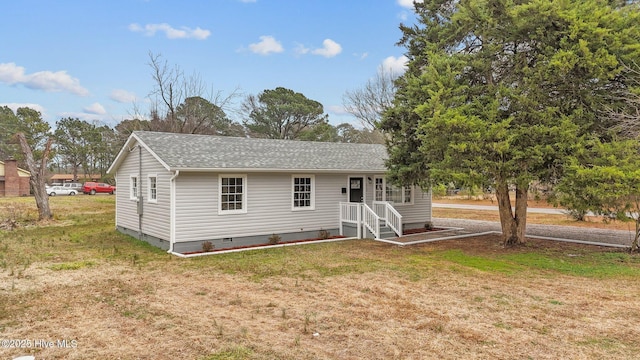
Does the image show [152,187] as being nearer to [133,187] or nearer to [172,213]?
[133,187]

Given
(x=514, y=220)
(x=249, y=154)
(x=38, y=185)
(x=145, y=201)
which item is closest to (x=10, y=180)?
(x=38, y=185)

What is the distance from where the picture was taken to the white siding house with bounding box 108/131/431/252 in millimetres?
11625

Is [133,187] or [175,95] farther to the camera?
[175,95]

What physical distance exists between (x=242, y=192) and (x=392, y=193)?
644 cm

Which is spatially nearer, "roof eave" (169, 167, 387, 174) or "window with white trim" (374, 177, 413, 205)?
"roof eave" (169, 167, 387, 174)

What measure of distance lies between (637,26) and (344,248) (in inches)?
368

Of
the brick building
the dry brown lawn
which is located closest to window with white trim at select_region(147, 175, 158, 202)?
the dry brown lawn

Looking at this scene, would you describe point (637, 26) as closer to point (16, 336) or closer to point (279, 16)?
point (16, 336)

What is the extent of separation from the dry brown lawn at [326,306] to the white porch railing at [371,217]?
2940mm

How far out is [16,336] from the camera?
502 centimetres

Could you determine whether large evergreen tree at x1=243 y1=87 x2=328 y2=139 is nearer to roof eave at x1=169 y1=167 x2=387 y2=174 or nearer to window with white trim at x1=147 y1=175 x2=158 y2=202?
roof eave at x1=169 y1=167 x2=387 y2=174

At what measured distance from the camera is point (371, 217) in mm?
13812

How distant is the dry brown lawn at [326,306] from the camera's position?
15.3 feet

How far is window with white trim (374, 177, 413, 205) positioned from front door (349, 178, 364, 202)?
619 millimetres
